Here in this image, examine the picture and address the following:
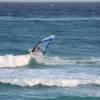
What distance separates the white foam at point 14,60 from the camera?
33.9 m

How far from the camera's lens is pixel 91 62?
34.2 metres

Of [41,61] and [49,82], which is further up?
[41,61]

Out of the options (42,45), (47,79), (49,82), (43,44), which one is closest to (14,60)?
(42,45)

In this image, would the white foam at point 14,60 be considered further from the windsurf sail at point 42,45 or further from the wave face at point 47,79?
the wave face at point 47,79

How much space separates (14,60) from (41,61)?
5.15 feet

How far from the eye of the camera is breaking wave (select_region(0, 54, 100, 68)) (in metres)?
33.8

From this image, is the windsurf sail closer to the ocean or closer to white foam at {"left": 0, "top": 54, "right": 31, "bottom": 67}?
the ocean

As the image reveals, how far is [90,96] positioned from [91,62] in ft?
34.3

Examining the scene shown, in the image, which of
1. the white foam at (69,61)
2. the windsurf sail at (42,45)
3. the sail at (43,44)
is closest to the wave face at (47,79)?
the white foam at (69,61)

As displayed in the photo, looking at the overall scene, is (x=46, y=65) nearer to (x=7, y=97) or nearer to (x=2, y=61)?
(x=2, y=61)

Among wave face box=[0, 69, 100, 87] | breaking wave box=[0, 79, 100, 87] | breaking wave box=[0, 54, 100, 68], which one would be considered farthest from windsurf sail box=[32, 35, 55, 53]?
breaking wave box=[0, 79, 100, 87]

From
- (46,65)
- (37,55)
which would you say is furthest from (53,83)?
(37,55)

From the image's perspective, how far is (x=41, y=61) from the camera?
34.5m

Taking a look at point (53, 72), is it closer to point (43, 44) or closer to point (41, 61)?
point (41, 61)
